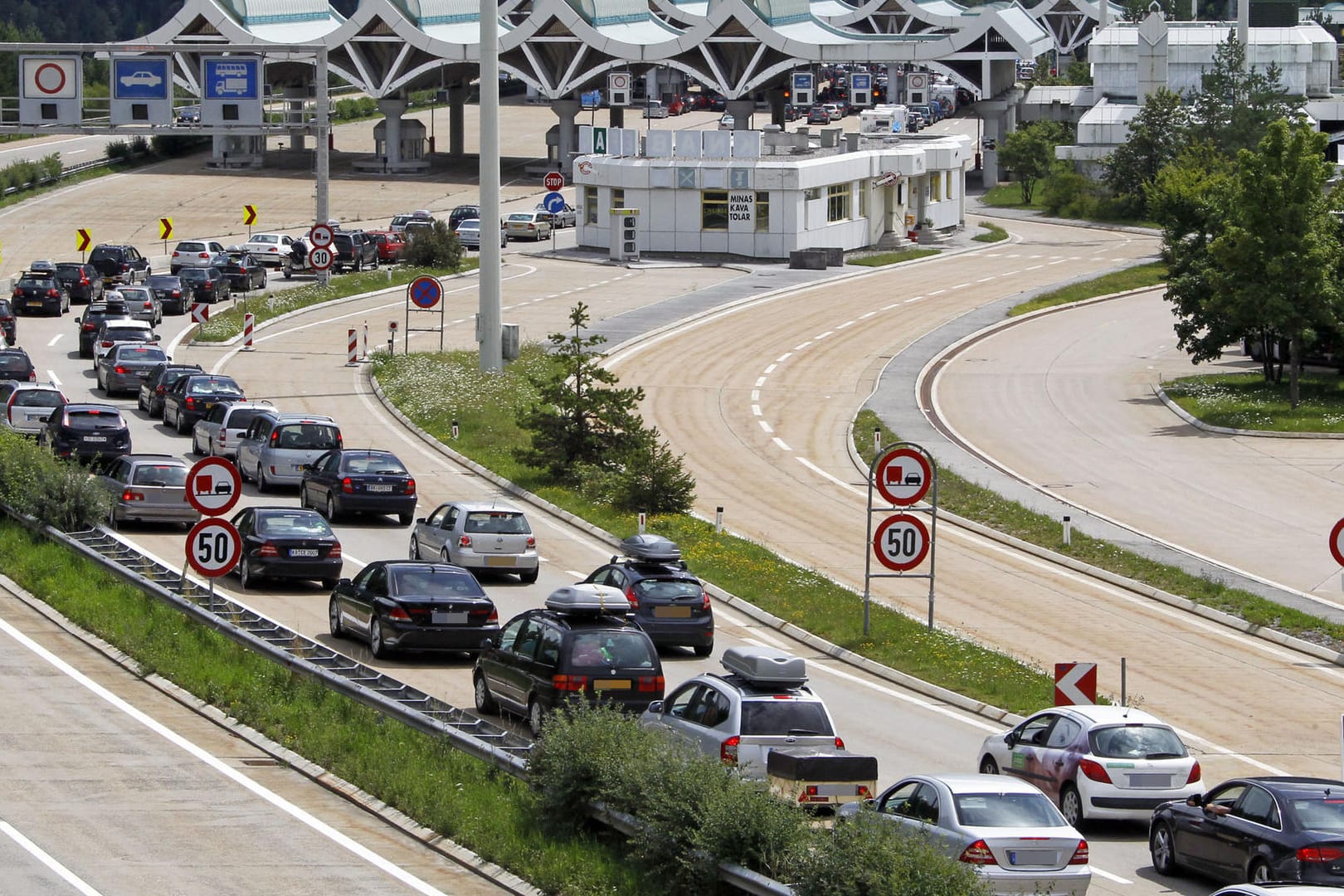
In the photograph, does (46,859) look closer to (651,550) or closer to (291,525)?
(651,550)

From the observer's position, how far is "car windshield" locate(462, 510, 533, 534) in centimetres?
3005

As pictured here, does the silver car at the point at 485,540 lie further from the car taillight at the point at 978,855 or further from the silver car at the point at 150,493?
the car taillight at the point at 978,855

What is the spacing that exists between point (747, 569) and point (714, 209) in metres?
53.4

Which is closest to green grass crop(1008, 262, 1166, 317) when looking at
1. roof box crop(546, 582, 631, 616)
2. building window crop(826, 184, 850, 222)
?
building window crop(826, 184, 850, 222)

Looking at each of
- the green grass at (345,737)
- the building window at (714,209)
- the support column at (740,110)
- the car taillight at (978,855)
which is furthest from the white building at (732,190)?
the car taillight at (978,855)

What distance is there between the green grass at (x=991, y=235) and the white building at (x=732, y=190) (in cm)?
921

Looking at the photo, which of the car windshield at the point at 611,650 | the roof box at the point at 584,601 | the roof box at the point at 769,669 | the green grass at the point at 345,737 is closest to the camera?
the green grass at the point at 345,737

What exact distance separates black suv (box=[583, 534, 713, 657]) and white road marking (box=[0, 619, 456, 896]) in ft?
23.6

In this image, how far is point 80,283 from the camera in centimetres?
6862

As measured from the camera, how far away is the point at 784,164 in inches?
3255

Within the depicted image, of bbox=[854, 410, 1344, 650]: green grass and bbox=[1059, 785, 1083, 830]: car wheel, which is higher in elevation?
bbox=[1059, 785, 1083, 830]: car wheel

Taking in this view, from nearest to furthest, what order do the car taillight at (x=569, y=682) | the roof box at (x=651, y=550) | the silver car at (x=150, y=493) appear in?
the car taillight at (x=569, y=682) < the roof box at (x=651, y=550) < the silver car at (x=150, y=493)

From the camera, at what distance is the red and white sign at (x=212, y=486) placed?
23.0 m

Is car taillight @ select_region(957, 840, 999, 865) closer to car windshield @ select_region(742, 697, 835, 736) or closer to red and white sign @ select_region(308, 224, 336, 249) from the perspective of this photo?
car windshield @ select_region(742, 697, 835, 736)
